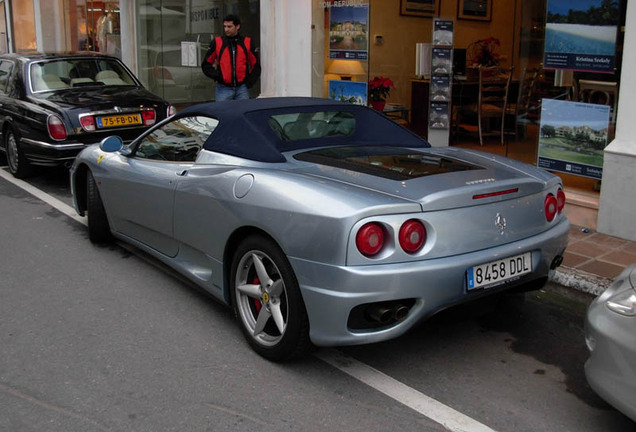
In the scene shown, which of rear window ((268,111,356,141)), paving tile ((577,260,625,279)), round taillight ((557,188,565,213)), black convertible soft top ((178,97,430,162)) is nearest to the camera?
round taillight ((557,188,565,213))

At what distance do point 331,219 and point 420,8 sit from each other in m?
9.34

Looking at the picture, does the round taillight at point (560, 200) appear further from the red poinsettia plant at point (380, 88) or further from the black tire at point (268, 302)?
the red poinsettia plant at point (380, 88)

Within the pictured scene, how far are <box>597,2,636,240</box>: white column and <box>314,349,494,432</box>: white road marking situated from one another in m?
3.38

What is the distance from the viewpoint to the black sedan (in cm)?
814

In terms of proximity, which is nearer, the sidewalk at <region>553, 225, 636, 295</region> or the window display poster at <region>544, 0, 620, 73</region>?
the sidewalk at <region>553, 225, 636, 295</region>

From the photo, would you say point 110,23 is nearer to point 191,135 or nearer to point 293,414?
point 191,135

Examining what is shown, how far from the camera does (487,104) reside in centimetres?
1073

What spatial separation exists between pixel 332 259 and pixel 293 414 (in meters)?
0.75

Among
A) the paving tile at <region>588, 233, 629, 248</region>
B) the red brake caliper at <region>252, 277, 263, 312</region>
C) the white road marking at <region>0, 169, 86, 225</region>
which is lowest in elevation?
the white road marking at <region>0, 169, 86, 225</region>

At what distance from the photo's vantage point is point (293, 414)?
337cm

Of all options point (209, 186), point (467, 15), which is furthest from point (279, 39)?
point (209, 186)

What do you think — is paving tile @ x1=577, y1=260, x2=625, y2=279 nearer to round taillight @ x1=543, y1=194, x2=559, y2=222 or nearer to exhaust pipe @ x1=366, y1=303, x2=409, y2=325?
round taillight @ x1=543, y1=194, x2=559, y2=222

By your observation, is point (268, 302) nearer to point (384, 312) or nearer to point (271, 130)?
point (384, 312)

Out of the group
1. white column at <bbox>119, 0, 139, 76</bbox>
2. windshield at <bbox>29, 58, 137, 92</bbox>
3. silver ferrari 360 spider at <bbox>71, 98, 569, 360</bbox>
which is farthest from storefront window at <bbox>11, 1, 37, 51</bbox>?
silver ferrari 360 spider at <bbox>71, 98, 569, 360</bbox>
